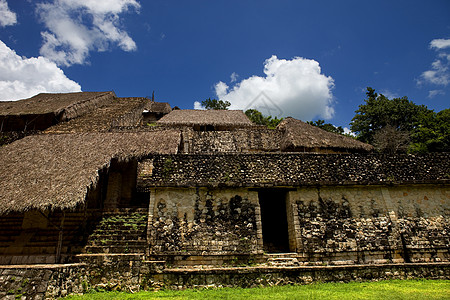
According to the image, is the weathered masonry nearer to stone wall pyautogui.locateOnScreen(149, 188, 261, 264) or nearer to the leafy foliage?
stone wall pyautogui.locateOnScreen(149, 188, 261, 264)

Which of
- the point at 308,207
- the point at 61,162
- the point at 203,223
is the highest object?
the point at 61,162

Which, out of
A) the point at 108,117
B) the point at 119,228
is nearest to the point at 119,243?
the point at 119,228

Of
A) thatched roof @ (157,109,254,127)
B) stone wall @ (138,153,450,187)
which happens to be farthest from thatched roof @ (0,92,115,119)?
stone wall @ (138,153,450,187)

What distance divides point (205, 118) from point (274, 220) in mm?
10641

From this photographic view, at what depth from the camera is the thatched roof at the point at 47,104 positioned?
16.0 m

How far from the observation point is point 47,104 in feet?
56.5

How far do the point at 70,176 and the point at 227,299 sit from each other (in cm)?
591

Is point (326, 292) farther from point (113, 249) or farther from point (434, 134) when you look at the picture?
point (434, 134)

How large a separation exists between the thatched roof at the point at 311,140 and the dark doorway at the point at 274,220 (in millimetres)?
4359

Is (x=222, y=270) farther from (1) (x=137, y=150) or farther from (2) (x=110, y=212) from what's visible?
(1) (x=137, y=150)

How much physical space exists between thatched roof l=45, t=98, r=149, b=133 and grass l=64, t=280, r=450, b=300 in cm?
1070

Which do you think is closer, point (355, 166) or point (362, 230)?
point (362, 230)

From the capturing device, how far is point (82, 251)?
23.0ft

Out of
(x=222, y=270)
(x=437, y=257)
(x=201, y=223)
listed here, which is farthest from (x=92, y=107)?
(x=437, y=257)
